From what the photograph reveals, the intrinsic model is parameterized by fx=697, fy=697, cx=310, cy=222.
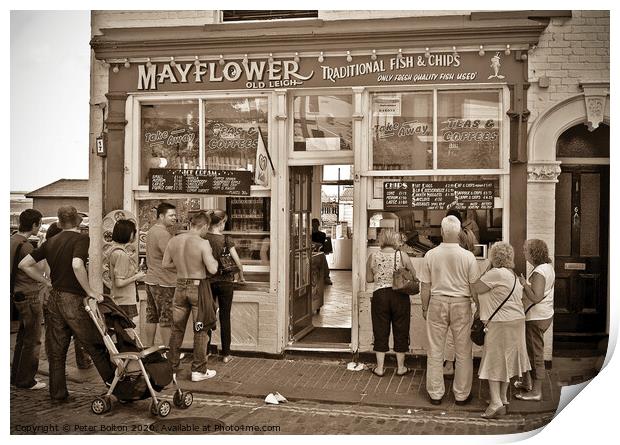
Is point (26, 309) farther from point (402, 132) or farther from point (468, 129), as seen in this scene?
point (468, 129)

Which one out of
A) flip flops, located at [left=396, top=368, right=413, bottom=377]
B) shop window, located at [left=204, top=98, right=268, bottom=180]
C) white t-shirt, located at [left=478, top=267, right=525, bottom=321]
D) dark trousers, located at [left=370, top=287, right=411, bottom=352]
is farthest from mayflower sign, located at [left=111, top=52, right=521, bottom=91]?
flip flops, located at [left=396, top=368, right=413, bottom=377]

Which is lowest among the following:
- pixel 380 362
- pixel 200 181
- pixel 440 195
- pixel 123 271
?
pixel 380 362

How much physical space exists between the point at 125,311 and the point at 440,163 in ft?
10.2

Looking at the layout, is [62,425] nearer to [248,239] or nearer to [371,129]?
[248,239]

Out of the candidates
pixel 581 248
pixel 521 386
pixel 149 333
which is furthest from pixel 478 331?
pixel 149 333

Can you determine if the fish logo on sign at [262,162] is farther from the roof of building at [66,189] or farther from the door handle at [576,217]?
the door handle at [576,217]

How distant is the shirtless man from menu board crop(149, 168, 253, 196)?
1.41 feet

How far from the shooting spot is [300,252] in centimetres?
767

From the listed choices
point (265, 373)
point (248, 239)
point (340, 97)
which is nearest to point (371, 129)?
point (340, 97)

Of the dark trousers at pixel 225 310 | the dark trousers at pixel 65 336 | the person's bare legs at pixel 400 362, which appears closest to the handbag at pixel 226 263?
the dark trousers at pixel 225 310

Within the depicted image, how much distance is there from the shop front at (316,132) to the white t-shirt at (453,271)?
0.41m

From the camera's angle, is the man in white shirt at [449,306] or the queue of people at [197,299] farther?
the man in white shirt at [449,306]

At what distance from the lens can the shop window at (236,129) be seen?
6.35 metres

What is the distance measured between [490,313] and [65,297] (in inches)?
138
